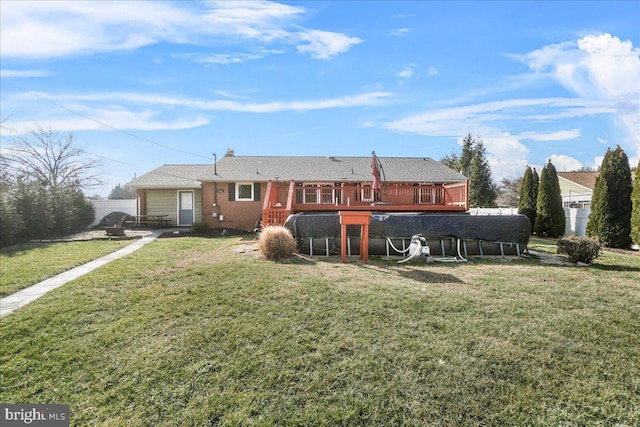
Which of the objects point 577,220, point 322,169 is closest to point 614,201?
point 577,220

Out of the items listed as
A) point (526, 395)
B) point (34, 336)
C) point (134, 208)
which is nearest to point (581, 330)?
point (526, 395)

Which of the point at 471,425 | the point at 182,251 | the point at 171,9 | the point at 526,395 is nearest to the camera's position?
the point at 471,425

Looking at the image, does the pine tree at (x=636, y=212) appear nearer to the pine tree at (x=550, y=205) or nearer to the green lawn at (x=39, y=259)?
the pine tree at (x=550, y=205)

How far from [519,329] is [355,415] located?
102 inches

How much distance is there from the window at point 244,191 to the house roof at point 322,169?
0.40 m

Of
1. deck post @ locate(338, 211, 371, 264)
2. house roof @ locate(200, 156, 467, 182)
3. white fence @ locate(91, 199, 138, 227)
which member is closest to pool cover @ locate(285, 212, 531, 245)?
deck post @ locate(338, 211, 371, 264)

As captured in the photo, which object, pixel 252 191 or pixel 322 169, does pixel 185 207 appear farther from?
pixel 322 169

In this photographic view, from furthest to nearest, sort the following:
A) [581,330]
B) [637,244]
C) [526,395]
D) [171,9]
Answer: [637,244], [171,9], [581,330], [526,395]

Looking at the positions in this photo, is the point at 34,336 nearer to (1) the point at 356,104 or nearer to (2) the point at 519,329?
(2) the point at 519,329

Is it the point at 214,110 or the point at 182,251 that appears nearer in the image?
the point at 182,251

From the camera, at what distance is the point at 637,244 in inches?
400

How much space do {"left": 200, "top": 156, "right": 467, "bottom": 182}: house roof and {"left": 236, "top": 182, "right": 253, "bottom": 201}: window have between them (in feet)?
1.33

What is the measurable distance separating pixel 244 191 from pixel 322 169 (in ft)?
15.4

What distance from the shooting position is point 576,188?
95.7 feet
